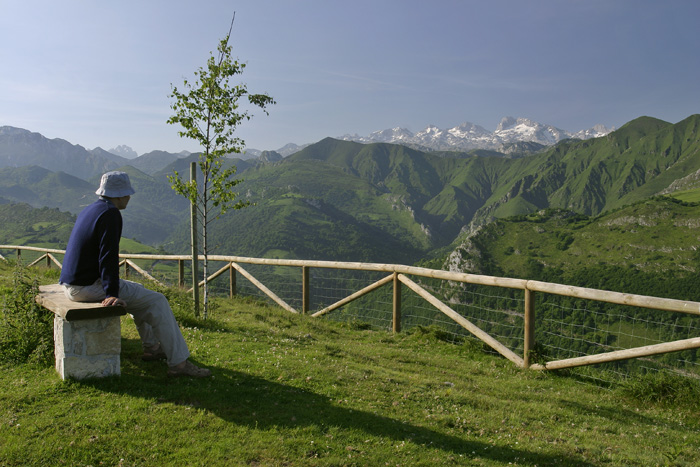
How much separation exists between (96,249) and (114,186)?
73 cm

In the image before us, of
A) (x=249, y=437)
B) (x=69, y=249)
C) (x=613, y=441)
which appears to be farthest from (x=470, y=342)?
(x=69, y=249)

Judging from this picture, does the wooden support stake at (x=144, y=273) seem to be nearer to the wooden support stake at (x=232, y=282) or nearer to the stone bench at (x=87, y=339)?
the wooden support stake at (x=232, y=282)

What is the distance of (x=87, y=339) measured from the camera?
4746mm

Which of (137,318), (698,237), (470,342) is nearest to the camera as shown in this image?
(137,318)

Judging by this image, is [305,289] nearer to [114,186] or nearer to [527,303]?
[527,303]

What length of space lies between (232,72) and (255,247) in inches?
7634

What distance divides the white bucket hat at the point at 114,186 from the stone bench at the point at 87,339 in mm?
1208

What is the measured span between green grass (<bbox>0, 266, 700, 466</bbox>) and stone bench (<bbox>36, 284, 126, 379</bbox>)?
0.15 meters

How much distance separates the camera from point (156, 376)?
518 cm

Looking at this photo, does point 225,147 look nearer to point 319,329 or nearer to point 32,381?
point 319,329

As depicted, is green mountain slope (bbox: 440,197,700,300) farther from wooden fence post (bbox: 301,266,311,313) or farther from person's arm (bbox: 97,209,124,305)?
person's arm (bbox: 97,209,124,305)

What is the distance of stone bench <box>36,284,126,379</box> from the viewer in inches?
181

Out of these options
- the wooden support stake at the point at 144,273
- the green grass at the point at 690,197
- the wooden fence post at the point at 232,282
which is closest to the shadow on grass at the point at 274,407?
the wooden support stake at the point at 144,273

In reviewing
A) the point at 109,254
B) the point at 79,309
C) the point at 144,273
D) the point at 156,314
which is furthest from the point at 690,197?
the point at 79,309
